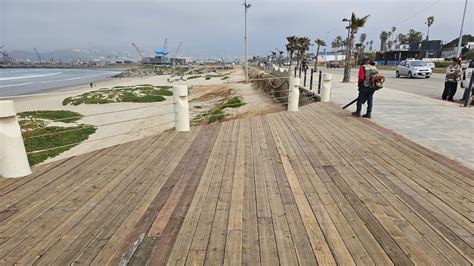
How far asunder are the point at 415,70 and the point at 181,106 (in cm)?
2326

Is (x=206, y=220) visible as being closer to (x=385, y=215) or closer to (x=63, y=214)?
(x=63, y=214)

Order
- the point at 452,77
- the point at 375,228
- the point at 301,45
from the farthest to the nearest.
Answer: the point at 301,45, the point at 452,77, the point at 375,228

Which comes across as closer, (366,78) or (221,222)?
(221,222)

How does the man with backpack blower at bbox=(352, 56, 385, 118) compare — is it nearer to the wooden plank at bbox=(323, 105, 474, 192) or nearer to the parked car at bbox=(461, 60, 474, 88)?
the wooden plank at bbox=(323, 105, 474, 192)

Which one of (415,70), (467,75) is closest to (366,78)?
(467,75)

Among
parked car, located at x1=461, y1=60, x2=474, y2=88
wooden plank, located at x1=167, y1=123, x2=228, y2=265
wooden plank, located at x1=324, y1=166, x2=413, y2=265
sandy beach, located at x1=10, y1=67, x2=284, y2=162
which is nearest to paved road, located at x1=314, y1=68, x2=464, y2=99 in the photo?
parked car, located at x1=461, y1=60, x2=474, y2=88

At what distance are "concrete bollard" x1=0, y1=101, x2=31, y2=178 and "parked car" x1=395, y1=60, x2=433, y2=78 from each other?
26.0 metres

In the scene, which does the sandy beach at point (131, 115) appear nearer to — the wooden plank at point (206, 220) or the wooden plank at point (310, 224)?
the wooden plank at point (206, 220)

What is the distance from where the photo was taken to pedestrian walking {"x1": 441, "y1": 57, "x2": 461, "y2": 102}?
10305mm

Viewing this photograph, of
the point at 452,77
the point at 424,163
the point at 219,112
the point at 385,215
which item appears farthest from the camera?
the point at 219,112

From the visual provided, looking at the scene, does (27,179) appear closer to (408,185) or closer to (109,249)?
(109,249)

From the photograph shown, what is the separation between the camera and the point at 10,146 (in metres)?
3.65

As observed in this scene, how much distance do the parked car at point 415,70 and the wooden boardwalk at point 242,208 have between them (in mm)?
21864

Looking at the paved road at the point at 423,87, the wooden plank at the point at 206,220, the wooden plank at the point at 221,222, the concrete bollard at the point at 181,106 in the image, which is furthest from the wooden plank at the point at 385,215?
the paved road at the point at 423,87
